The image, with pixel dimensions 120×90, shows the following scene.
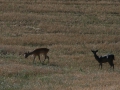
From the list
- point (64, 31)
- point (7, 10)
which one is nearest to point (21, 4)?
point (7, 10)

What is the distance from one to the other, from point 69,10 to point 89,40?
13680 millimetres

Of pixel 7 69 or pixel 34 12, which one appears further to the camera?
pixel 34 12

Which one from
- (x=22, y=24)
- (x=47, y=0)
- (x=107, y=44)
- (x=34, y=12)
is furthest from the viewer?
(x=47, y=0)

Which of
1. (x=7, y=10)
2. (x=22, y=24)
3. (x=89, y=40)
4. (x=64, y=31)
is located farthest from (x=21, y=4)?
(x=89, y=40)

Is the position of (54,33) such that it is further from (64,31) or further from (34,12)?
(34,12)

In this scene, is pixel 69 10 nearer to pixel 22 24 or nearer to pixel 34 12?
pixel 34 12

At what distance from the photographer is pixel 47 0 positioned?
57.4 metres

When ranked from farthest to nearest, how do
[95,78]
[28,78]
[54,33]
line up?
1. [54,33]
2. [28,78]
3. [95,78]

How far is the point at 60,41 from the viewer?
125ft

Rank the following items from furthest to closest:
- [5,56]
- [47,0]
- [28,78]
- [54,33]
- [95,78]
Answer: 1. [47,0]
2. [54,33]
3. [5,56]
4. [28,78]
5. [95,78]

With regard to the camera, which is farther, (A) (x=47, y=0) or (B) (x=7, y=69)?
(A) (x=47, y=0)

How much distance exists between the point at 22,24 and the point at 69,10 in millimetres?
9221

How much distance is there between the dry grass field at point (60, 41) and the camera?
1985cm

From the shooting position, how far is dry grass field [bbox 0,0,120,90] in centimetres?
1985
